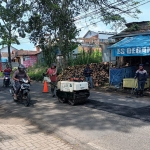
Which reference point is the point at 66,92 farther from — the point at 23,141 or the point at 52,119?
the point at 23,141

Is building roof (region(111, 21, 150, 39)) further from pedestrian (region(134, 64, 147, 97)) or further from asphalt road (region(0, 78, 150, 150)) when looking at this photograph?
asphalt road (region(0, 78, 150, 150))

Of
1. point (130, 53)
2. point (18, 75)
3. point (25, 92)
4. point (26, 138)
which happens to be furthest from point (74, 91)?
point (130, 53)

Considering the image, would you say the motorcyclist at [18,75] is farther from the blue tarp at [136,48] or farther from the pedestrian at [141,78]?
the blue tarp at [136,48]

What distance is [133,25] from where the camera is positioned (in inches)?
659

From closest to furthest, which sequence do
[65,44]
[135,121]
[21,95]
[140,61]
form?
[135,121]
[21,95]
[140,61]
[65,44]

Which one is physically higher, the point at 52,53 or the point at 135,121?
the point at 52,53

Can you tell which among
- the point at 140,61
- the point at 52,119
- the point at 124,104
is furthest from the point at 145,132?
the point at 140,61

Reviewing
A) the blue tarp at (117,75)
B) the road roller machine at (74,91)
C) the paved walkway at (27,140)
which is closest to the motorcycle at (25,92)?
the road roller machine at (74,91)

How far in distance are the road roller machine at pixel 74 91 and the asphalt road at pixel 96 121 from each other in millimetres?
269

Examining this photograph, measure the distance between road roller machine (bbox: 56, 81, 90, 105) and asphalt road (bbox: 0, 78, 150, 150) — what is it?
0.88 feet

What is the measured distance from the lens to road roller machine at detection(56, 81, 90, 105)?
9.28 meters

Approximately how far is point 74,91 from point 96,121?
2.48m

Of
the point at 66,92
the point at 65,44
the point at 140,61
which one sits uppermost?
the point at 65,44

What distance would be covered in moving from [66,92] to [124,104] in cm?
245
